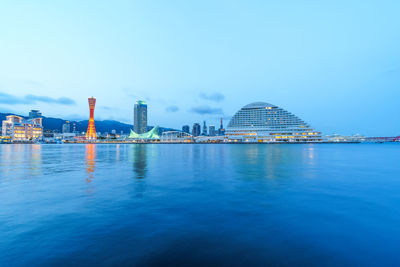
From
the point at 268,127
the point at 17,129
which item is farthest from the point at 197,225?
the point at 17,129

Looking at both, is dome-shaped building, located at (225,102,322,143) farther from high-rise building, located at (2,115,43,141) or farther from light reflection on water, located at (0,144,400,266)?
high-rise building, located at (2,115,43,141)

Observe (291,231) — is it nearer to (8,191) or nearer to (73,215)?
(73,215)

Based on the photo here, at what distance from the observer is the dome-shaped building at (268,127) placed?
150750mm

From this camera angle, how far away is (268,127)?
6284 inches

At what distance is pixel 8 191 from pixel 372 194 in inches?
991

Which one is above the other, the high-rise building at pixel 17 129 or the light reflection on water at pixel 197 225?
the high-rise building at pixel 17 129

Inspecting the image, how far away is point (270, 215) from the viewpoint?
9.56 metres

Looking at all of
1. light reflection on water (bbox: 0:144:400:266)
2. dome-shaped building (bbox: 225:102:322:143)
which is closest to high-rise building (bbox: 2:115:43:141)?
dome-shaped building (bbox: 225:102:322:143)

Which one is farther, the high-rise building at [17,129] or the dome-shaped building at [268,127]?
the high-rise building at [17,129]

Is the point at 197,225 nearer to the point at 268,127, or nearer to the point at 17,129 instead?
the point at 268,127

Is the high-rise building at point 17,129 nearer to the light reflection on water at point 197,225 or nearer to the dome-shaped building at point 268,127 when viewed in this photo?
the dome-shaped building at point 268,127

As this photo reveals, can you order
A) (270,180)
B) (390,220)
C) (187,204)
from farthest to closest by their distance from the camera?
1. (270,180)
2. (187,204)
3. (390,220)

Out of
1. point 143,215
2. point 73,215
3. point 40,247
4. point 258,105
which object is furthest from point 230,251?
point 258,105

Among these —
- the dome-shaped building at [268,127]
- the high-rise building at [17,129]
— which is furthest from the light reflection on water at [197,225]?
the high-rise building at [17,129]
